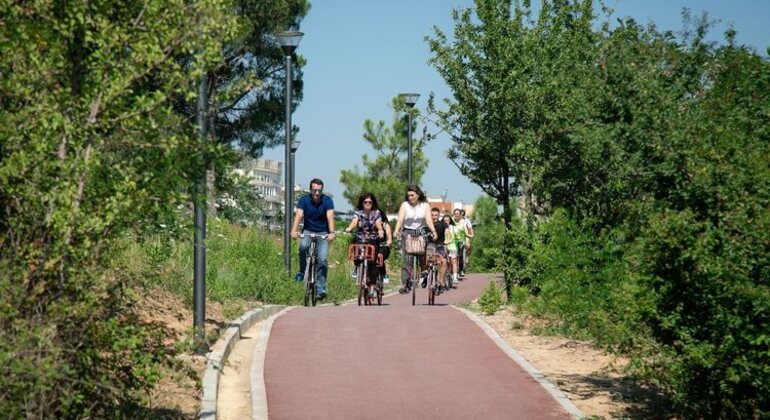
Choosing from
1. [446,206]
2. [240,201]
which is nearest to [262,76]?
[240,201]

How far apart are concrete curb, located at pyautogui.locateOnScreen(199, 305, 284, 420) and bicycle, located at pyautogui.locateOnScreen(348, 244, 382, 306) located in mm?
1437

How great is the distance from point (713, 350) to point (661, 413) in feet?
5.57

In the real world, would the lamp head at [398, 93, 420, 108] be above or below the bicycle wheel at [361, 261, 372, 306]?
above

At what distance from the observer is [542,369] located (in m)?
12.4

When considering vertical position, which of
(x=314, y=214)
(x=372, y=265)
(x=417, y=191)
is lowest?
(x=372, y=265)

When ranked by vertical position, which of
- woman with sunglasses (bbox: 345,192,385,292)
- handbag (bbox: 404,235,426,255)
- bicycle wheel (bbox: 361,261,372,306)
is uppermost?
woman with sunglasses (bbox: 345,192,385,292)

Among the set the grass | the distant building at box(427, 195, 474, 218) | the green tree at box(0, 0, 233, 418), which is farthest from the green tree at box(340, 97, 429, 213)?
the green tree at box(0, 0, 233, 418)

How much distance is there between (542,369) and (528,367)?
0.21m

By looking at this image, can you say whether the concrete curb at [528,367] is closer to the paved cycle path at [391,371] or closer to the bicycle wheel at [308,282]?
the paved cycle path at [391,371]

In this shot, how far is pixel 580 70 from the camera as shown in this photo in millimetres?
18922

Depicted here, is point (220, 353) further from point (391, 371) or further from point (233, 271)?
point (233, 271)

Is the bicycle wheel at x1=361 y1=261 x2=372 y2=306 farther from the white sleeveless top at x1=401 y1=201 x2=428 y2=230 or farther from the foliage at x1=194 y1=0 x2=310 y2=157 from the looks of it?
the foliage at x1=194 y1=0 x2=310 y2=157

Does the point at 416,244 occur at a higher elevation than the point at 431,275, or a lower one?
higher

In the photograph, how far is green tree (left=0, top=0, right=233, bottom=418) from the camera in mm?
6684
